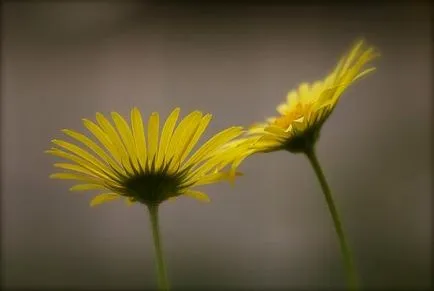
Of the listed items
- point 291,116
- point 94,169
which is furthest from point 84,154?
point 291,116

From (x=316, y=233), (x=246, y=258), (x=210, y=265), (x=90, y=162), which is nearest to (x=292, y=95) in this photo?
(x=90, y=162)

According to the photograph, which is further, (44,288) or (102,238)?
(102,238)

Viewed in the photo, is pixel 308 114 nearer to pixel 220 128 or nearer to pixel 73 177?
pixel 73 177

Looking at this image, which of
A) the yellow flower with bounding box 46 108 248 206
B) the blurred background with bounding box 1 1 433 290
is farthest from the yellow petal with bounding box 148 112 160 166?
the blurred background with bounding box 1 1 433 290

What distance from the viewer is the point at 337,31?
2.59 metres

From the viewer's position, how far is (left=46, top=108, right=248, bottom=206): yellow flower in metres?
0.36

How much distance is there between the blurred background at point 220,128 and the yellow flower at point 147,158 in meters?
1.01

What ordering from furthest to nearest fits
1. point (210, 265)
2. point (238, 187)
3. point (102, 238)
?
point (238, 187) → point (102, 238) → point (210, 265)

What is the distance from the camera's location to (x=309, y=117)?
417mm

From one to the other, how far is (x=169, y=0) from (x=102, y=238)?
996 mm

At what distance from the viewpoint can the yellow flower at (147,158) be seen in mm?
360

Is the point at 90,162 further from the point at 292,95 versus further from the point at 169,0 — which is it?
the point at 169,0

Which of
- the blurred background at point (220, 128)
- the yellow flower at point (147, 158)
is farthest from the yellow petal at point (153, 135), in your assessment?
Result: the blurred background at point (220, 128)

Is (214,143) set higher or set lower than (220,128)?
lower
